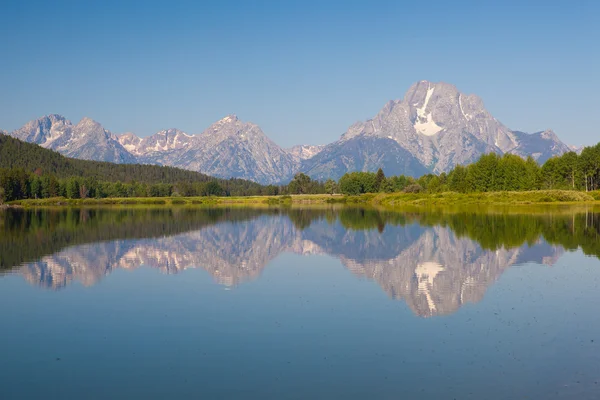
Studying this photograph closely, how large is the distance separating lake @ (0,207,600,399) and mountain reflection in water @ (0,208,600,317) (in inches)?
12.6

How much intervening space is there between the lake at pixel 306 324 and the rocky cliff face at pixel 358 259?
0.91 feet

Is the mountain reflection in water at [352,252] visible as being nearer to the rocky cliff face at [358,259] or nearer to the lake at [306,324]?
the rocky cliff face at [358,259]

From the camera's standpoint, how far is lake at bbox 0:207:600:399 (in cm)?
1789

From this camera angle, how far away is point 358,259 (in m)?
48.3

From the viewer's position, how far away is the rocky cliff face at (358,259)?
3406 cm

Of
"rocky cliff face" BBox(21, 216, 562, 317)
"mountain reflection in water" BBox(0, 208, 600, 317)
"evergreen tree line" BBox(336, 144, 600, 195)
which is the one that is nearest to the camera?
"rocky cliff face" BBox(21, 216, 562, 317)

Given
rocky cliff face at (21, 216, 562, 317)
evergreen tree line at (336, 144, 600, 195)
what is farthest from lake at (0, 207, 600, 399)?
evergreen tree line at (336, 144, 600, 195)

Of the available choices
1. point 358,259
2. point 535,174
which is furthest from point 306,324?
point 535,174

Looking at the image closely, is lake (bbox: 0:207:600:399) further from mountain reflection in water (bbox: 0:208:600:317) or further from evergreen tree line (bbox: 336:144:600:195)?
evergreen tree line (bbox: 336:144:600:195)

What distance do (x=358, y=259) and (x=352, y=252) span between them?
550cm

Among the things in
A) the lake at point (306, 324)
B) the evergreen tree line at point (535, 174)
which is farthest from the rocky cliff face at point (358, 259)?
the evergreen tree line at point (535, 174)

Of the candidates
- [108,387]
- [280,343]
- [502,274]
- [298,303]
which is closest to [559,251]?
[502,274]

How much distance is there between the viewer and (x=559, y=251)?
48.8 m

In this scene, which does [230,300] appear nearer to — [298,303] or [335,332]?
[298,303]
